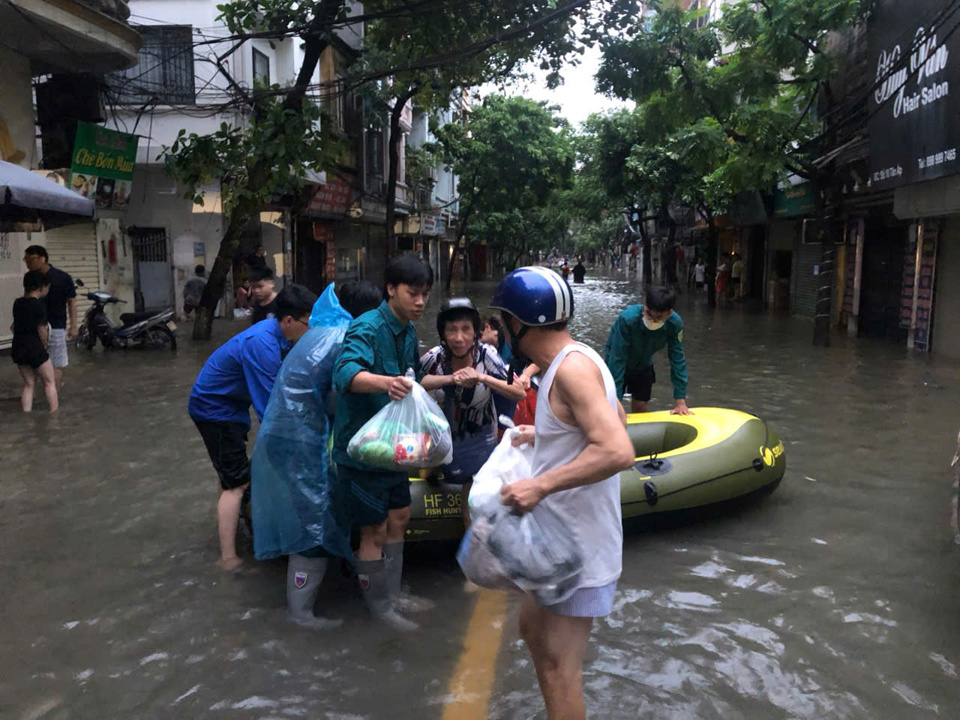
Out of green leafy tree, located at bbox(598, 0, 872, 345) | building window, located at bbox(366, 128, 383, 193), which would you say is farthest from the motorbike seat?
building window, located at bbox(366, 128, 383, 193)

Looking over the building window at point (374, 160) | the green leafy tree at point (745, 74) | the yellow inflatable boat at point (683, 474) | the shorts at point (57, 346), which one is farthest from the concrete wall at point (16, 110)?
the building window at point (374, 160)

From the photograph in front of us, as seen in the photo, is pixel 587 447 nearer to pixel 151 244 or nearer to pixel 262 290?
pixel 262 290

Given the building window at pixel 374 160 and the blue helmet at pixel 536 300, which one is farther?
the building window at pixel 374 160

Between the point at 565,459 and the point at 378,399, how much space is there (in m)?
1.35

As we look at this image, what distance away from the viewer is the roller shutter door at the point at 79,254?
46.9 feet

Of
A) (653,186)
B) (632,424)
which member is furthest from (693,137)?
(653,186)

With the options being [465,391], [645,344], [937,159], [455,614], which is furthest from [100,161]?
[937,159]

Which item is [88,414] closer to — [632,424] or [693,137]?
[632,424]

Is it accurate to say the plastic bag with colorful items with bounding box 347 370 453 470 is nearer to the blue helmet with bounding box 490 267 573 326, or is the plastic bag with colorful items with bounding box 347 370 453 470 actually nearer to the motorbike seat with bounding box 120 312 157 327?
the blue helmet with bounding box 490 267 573 326

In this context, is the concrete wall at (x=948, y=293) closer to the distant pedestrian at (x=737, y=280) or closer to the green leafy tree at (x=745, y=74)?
the green leafy tree at (x=745, y=74)

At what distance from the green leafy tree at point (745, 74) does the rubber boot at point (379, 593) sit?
10271mm

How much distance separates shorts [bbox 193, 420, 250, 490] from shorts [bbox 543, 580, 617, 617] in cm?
239

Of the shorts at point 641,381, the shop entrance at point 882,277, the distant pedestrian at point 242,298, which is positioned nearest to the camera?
the shorts at point 641,381

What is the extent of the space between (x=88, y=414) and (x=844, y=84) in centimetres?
1439
